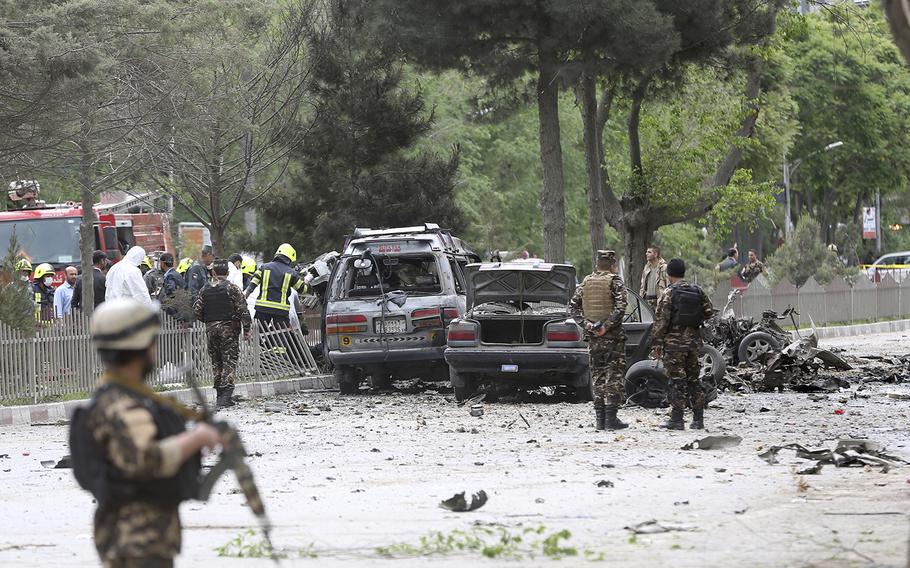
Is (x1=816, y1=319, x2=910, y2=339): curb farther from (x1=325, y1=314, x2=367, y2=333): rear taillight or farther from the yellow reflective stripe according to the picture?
(x1=325, y1=314, x2=367, y2=333): rear taillight

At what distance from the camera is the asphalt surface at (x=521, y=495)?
7883 millimetres

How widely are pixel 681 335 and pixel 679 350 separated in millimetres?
148

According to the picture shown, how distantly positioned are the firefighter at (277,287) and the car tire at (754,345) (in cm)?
671

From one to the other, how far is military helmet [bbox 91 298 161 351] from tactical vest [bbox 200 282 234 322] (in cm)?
1295

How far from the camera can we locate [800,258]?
142 feet

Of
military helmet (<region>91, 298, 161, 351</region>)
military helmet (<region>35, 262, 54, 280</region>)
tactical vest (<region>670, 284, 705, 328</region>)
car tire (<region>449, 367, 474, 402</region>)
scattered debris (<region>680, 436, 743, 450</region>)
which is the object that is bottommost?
scattered debris (<region>680, 436, 743, 450</region>)

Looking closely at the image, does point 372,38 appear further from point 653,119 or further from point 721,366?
point 721,366

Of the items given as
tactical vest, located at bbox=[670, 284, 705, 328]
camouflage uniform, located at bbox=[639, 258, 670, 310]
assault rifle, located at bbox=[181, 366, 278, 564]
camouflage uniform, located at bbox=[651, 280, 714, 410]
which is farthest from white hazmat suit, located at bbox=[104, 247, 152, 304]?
assault rifle, located at bbox=[181, 366, 278, 564]

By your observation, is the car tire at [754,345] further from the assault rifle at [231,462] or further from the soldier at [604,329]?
the assault rifle at [231,462]

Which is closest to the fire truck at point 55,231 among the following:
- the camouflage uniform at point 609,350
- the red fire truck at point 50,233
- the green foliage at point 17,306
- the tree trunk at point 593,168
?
the red fire truck at point 50,233

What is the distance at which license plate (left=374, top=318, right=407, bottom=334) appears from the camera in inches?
748

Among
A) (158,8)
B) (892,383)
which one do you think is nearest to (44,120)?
(158,8)

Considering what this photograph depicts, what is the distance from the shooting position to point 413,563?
7562mm

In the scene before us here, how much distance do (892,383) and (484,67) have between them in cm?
925
